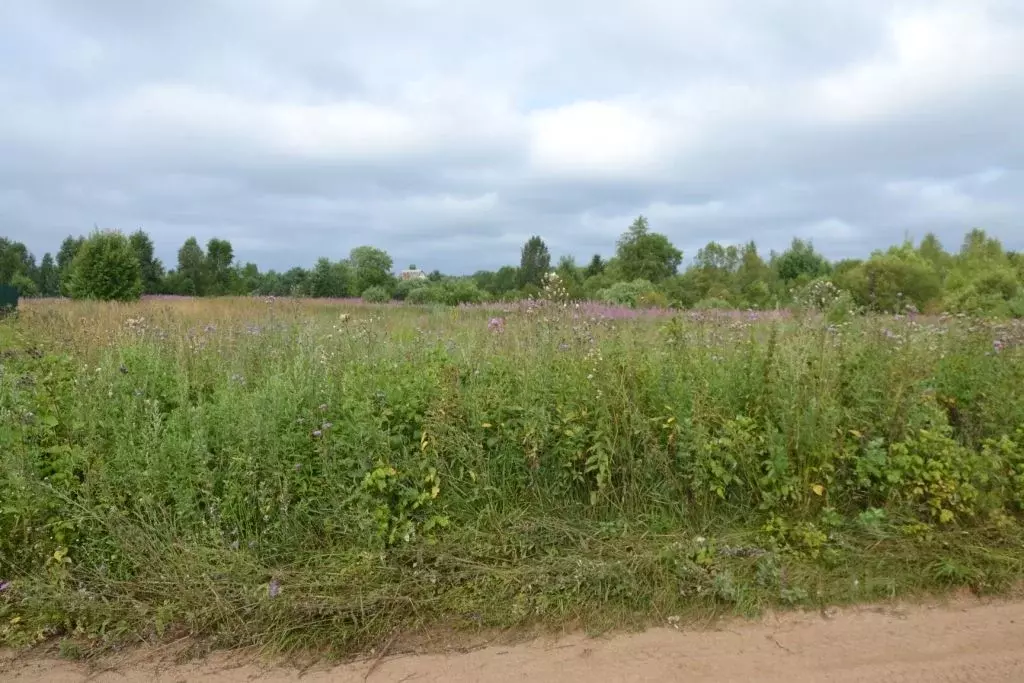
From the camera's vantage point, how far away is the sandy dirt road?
3293 millimetres

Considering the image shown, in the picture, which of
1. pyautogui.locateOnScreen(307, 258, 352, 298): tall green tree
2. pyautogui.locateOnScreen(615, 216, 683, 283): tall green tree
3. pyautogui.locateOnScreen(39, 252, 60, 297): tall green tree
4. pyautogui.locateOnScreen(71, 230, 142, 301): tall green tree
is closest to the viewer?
pyautogui.locateOnScreen(71, 230, 142, 301): tall green tree

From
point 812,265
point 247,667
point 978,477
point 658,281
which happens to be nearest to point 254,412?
point 247,667

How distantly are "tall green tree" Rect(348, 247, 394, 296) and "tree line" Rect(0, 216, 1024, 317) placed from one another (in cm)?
16

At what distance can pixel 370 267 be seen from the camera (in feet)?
156

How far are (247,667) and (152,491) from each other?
1.36 metres

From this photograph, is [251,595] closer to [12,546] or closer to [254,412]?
[254,412]

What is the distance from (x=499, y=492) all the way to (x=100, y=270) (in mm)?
19212

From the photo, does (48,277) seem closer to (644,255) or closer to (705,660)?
(644,255)

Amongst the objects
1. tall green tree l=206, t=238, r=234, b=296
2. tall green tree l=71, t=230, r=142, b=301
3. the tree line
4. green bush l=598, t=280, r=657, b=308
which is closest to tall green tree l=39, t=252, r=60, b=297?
the tree line

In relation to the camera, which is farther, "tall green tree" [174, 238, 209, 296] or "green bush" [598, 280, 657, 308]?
"tall green tree" [174, 238, 209, 296]

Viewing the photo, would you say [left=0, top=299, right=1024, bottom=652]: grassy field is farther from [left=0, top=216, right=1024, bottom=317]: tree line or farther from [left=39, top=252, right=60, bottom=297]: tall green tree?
[left=39, top=252, right=60, bottom=297]: tall green tree

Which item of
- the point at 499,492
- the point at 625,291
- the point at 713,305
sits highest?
the point at 625,291

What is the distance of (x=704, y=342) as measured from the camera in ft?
18.5

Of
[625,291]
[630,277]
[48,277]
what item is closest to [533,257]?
[630,277]
